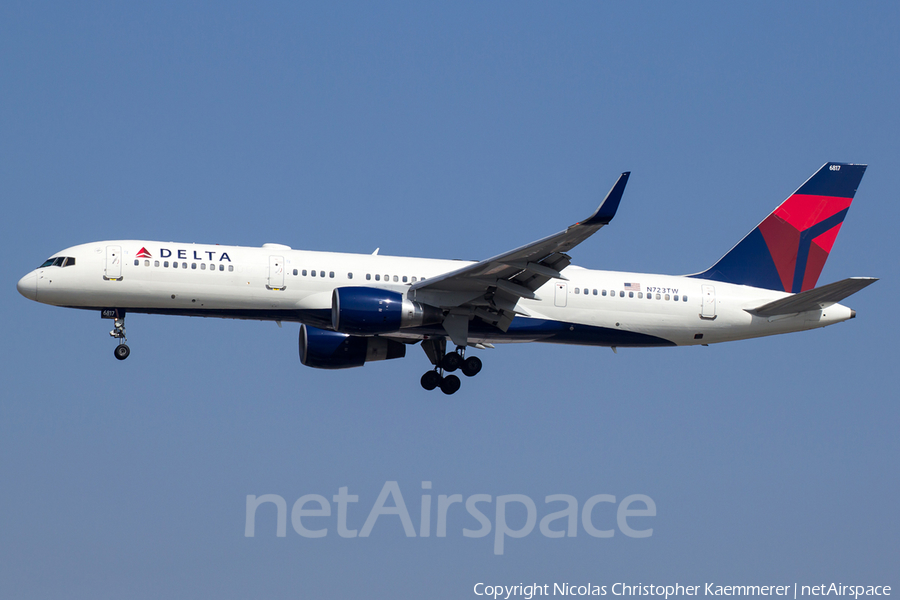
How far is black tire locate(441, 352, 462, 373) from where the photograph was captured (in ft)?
121

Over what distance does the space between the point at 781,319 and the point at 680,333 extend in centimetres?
355

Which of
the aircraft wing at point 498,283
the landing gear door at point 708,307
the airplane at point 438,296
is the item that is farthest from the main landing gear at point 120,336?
the landing gear door at point 708,307

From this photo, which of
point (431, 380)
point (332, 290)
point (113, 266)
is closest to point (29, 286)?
point (113, 266)

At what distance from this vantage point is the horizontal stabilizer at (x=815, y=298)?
33.0m

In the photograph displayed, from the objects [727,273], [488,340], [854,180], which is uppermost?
[854,180]

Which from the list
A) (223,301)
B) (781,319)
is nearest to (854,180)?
(781,319)

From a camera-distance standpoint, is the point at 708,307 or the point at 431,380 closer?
the point at 708,307

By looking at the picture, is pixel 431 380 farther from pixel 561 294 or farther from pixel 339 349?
pixel 561 294

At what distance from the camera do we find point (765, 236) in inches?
1553

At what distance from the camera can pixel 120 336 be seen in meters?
34.3

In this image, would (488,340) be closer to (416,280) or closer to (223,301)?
(416,280)

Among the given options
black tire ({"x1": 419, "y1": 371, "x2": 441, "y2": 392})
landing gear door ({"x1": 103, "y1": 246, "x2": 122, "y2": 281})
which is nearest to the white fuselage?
landing gear door ({"x1": 103, "y1": 246, "x2": 122, "y2": 281})

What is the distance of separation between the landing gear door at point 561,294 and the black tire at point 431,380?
522 cm

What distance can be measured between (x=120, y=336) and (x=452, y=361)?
10889mm
